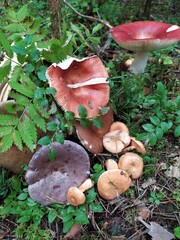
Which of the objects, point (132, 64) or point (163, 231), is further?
point (132, 64)

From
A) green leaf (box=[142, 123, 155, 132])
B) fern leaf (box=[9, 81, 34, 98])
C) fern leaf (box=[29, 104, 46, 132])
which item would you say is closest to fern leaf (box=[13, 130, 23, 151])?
fern leaf (box=[29, 104, 46, 132])

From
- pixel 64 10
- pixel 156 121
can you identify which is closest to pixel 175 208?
pixel 156 121

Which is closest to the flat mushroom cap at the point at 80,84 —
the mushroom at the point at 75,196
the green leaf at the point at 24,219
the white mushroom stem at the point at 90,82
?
the white mushroom stem at the point at 90,82

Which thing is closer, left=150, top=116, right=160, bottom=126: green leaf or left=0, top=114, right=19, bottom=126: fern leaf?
left=0, top=114, right=19, bottom=126: fern leaf

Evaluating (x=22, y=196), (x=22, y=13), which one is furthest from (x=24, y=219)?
(x=22, y=13)

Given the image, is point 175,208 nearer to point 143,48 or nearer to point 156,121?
point 156,121

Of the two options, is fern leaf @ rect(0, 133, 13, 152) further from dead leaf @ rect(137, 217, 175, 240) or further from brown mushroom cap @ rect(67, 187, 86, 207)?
dead leaf @ rect(137, 217, 175, 240)

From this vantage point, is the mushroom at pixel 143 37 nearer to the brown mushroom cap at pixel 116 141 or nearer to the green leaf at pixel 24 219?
the brown mushroom cap at pixel 116 141
